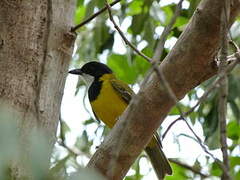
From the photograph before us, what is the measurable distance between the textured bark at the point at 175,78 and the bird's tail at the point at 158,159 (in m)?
1.90

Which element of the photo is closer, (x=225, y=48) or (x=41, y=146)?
(x=41, y=146)

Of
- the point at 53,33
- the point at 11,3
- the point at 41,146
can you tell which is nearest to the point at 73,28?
the point at 53,33

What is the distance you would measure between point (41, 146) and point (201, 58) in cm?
131

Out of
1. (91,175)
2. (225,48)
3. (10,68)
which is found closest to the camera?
(91,175)

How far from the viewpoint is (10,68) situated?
113 inches

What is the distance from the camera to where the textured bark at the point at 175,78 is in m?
Answer: 2.62

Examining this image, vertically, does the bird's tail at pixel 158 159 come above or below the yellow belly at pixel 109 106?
below

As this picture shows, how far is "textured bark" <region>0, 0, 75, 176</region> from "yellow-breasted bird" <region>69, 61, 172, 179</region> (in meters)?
1.78

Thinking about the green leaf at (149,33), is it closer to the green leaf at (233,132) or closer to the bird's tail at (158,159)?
the bird's tail at (158,159)

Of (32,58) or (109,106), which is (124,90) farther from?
(32,58)

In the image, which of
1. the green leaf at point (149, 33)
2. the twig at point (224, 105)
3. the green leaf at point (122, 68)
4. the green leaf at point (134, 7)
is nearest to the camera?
the twig at point (224, 105)

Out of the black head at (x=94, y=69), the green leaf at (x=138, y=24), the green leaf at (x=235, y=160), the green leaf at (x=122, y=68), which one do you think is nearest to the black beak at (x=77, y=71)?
the black head at (x=94, y=69)

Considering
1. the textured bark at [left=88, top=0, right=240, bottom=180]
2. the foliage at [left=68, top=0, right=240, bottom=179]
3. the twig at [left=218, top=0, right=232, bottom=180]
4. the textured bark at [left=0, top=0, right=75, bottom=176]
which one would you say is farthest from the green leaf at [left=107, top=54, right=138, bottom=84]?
the twig at [left=218, top=0, right=232, bottom=180]

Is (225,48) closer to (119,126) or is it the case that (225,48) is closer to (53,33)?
(119,126)
